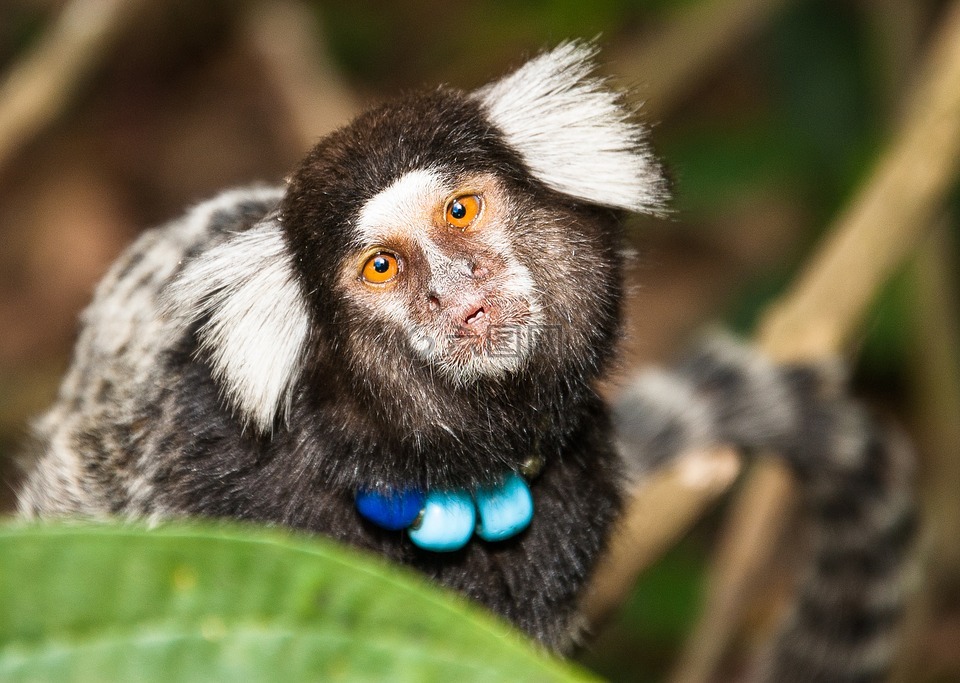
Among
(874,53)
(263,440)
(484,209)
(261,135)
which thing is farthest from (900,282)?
(261,135)

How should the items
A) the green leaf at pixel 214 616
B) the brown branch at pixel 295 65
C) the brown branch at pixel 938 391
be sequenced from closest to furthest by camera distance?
1. the green leaf at pixel 214 616
2. the brown branch at pixel 938 391
3. the brown branch at pixel 295 65

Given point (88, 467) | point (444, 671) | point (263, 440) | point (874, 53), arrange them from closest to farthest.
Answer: point (444, 671), point (263, 440), point (88, 467), point (874, 53)

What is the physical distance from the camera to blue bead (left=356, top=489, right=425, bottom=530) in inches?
76.8

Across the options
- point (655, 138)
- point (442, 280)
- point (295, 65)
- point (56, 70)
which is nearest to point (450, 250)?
point (442, 280)

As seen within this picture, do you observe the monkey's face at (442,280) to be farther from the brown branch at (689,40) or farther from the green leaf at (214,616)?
the brown branch at (689,40)

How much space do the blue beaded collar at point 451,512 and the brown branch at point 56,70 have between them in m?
2.02

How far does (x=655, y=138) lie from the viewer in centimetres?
270

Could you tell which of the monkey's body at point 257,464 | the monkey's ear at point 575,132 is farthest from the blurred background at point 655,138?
the monkey's body at point 257,464

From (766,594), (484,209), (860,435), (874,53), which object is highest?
(874,53)

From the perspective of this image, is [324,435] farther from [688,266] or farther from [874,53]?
[688,266]

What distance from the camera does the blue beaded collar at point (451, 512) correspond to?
196 centimetres

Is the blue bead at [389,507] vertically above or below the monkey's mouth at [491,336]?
below

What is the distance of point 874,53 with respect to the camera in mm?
4371

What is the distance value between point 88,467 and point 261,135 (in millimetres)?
3836
